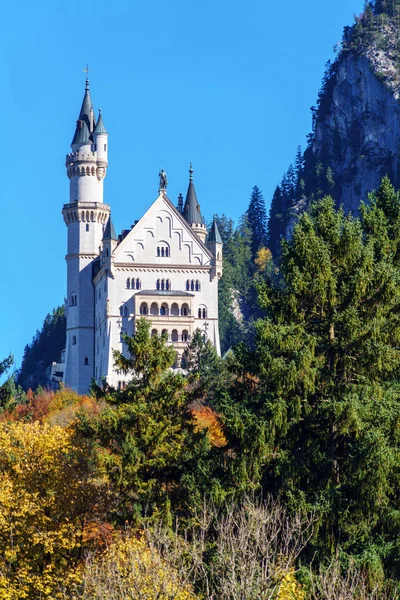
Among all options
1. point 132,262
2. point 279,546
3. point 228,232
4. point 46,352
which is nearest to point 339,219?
point 279,546

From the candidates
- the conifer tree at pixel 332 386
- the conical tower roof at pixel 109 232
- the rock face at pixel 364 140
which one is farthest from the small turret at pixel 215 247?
the conifer tree at pixel 332 386

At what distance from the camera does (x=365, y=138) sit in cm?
19288

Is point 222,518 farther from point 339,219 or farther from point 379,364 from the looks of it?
point 339,219

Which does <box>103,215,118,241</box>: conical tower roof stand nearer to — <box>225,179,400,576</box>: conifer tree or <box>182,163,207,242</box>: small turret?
<box>182,163,207,242</box>: small turret

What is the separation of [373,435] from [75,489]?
31.9ft

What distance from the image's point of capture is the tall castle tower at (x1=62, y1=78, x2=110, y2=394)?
128 meters

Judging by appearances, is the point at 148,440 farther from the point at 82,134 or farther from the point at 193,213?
the point at 193,213

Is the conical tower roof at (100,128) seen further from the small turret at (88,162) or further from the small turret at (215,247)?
the small turret at (215,247)

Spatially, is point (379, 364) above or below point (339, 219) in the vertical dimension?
below

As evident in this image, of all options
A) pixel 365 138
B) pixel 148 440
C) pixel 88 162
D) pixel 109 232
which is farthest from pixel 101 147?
pixel 148 440

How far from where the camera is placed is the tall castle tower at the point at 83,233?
12769 centimetres

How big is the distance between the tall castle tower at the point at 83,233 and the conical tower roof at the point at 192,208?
7772 millimetres

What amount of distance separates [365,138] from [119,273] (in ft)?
250

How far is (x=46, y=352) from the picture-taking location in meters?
173
